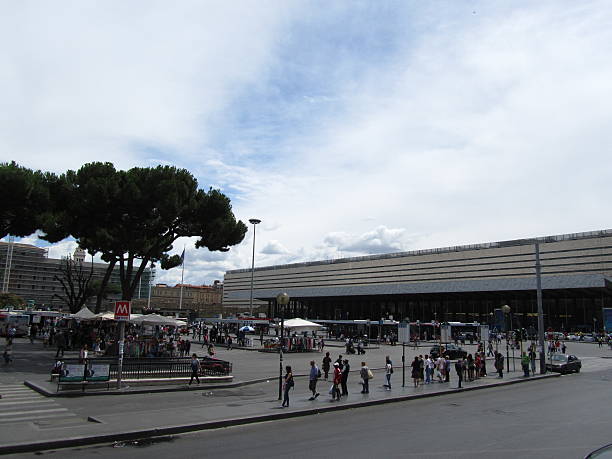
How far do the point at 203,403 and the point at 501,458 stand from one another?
9872 millimetres

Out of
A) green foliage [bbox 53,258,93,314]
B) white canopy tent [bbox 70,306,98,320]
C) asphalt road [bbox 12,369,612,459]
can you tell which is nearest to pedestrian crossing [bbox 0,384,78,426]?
asphalt road [bbox 12,369,612,459]

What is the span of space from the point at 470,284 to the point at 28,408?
3081 inches

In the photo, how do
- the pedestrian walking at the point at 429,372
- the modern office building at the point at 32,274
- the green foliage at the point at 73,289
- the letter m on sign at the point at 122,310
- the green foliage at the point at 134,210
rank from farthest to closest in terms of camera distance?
the modern office building at the point at 32,274 < the green foliage at the point at 73,289 < the green foliage at the point at 134,210 < the pedestrian walking at the point at 429,372 < the letter m on sign at the point at 122,310

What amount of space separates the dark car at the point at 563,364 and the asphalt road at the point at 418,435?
13317 mm

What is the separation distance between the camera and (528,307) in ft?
319

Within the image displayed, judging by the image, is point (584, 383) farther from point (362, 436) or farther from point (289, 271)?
point (289, 271)

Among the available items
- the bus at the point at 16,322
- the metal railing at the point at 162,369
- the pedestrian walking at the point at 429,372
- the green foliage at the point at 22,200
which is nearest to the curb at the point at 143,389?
the metal railing at the point at 162,369

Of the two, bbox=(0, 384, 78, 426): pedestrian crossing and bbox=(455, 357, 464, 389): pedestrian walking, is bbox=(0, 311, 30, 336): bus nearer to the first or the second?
bbox=(0, 384, 78, 426): pedestrian crossing

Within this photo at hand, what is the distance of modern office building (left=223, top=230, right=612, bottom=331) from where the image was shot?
279ft

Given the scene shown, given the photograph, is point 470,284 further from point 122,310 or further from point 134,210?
point 122,310

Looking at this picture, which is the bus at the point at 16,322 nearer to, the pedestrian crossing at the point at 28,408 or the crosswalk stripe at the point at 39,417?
the pedestrian crossing at the point at 28,408

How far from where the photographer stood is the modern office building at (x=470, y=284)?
85.2 metres

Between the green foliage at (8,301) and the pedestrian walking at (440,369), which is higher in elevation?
the green foliage at (8,301)

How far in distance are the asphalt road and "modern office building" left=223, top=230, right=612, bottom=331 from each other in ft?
183
